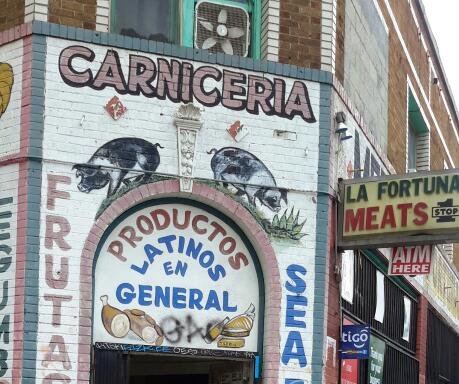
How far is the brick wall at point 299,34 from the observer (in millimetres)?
14266

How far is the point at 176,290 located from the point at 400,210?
10.7 ft

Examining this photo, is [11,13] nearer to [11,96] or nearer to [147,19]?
[11,96]

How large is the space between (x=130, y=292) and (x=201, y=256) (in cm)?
105

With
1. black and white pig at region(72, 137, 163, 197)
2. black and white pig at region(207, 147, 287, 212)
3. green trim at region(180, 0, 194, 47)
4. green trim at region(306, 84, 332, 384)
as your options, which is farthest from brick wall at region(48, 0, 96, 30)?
green trim at region(306, 84, 332, 384)

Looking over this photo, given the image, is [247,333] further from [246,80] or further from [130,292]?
[246,80]

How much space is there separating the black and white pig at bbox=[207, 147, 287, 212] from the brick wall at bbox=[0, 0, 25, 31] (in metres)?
2.86

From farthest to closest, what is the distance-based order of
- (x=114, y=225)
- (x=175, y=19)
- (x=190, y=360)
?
(x=190, y=360), (x=175, y=19), (x=114, y=225)

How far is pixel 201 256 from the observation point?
13.4 metres

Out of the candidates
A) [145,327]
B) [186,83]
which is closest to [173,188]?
[186,83]

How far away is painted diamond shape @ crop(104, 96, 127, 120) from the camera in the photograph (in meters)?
13.0

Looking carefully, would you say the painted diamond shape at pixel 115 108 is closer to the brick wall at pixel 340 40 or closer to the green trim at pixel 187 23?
the green trim at pixel 187 23

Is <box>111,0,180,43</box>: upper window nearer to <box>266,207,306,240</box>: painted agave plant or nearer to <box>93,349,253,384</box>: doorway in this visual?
<box>266,207,306,240</box>: painted agave plant

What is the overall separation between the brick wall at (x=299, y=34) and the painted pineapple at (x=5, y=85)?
11.6ft

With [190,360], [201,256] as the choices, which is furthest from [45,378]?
[190,360]
